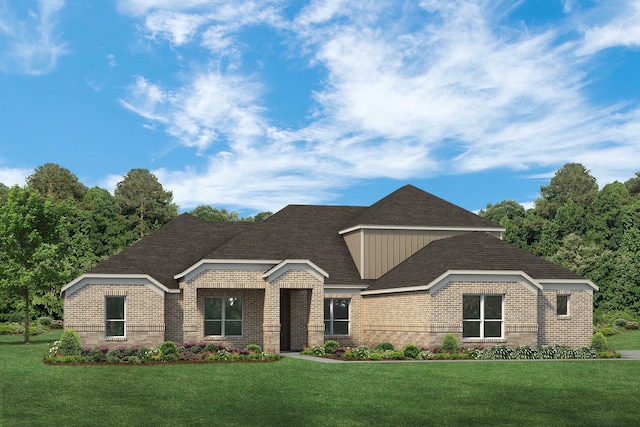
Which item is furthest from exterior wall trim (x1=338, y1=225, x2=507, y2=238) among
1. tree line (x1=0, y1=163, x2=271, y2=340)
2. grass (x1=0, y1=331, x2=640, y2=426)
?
tree line (x1=0, y1=163, x2=271, y2=340)

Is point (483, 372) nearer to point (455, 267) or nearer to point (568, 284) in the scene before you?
point (455, 267)

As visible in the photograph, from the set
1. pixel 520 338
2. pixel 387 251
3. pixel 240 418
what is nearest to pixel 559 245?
pixel 387 251

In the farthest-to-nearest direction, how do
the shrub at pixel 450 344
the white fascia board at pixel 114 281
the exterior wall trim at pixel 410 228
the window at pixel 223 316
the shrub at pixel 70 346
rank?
the exterior wall trim at pixel 410 228
the window at pixel 223 316
the white fascia board at pixel 114 281
the shrub at pixel 450 344
the shrub at pixel 70 346

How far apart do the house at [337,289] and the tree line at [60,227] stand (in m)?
7.57

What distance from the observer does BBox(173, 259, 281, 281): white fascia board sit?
115 feet

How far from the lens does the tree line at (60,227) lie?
42594 millimetres

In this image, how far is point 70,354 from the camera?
101 ft

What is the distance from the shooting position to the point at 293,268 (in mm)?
35406

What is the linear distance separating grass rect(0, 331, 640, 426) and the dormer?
11821mm

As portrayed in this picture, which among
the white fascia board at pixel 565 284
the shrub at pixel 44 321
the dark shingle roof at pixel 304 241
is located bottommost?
the shrub at pixel 44 321

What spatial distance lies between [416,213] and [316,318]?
8905 mm

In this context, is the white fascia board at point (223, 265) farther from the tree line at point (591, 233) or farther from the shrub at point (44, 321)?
the tree line at point (591, 233)

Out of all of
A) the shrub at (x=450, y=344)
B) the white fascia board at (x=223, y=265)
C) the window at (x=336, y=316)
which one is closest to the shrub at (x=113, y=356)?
the white fascia board at (x=223, y=265)

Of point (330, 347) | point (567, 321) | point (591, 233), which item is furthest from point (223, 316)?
point (591, 233)
